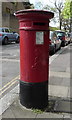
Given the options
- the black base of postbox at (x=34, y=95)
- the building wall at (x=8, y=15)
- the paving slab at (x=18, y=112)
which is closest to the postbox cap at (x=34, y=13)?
the black base of postbox at (x=34, y=95)

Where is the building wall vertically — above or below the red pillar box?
above

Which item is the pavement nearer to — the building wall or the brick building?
the brick building

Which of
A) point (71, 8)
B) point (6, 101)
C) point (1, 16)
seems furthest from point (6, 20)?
point (6, 101)

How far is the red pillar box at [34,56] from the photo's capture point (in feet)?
12.3

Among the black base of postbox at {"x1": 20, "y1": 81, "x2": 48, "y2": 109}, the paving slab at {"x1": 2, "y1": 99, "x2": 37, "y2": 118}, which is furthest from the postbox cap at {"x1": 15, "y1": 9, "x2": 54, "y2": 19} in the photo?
the paving slab at {"x1": 2, "y1": 99, "x2": 37, "y2": 118}

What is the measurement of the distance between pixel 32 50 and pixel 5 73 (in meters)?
3.41

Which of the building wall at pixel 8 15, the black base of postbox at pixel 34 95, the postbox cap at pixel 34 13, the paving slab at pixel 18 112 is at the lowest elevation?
the paving slab at pixel 18 112

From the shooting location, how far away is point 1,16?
2997 centimetres

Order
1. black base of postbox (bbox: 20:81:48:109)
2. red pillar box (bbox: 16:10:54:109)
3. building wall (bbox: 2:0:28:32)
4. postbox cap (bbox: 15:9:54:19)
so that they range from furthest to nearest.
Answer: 1. building wall (bbox: 2:0:28:32)
2. black base of postbox (bbox: 20:81:48:109)
3. red pillar box (bbox: 16:10:54:109)
4. postbox cap (bbox: 15:9:54:19)

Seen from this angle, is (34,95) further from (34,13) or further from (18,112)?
(34,13)

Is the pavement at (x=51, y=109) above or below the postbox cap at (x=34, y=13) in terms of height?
below

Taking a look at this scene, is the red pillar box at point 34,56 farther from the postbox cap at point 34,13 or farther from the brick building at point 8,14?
the brick building at point 8,14

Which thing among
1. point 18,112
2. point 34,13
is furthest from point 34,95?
point 34,13

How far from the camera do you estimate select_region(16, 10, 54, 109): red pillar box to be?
12.3ft
